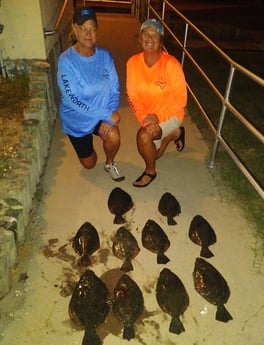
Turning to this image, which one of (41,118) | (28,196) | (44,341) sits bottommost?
(44,341)

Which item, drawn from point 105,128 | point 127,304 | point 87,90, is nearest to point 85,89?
point 87,90

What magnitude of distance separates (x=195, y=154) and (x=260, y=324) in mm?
2250

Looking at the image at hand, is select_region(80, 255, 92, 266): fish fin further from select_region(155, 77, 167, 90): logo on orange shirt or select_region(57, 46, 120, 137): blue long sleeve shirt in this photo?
select_region(155, 77, 167, 90): logo on orange shirt

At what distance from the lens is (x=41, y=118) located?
3.55 m

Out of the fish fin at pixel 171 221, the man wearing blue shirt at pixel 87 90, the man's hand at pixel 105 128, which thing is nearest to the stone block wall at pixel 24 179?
the man wearing blue shirt at pixel 87 90

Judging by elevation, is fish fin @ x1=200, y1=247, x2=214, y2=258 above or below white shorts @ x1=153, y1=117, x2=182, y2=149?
below

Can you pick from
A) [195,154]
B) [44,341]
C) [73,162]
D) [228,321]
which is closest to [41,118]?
[73,162]

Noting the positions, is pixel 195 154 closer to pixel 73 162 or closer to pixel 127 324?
pixel 73 162

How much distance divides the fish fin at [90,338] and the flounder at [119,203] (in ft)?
3.49

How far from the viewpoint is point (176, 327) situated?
2.18 meters

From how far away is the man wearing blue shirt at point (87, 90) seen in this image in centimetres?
304

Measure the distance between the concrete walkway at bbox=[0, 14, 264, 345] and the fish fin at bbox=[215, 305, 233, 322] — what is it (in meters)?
0.03

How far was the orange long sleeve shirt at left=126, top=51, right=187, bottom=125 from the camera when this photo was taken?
127 inches

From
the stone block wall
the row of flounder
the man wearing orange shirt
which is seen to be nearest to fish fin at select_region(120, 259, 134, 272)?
the row of flounder
